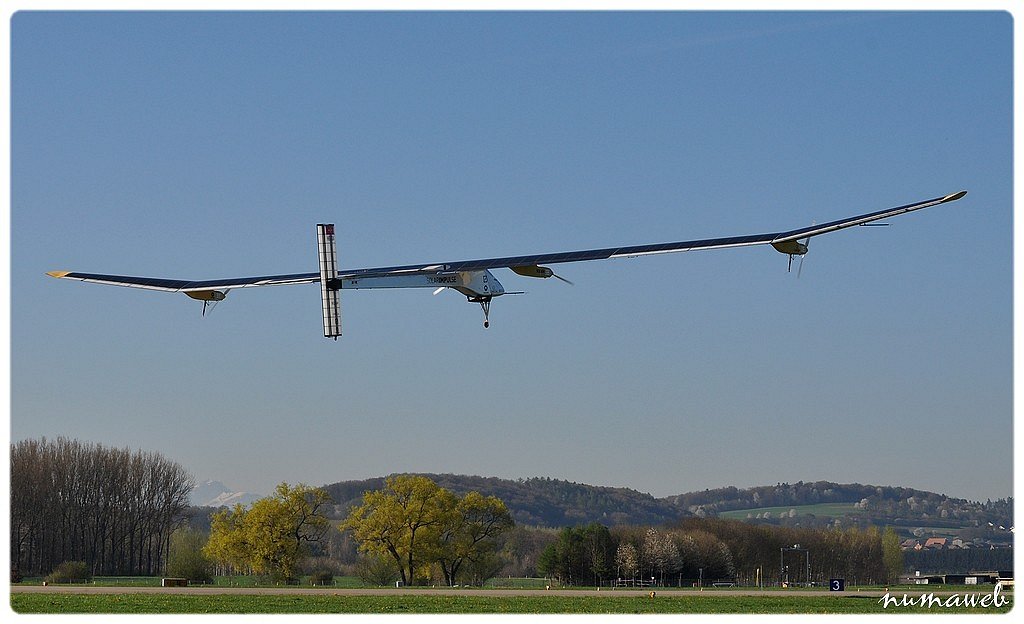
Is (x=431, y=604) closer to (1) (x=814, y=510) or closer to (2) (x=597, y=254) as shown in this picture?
(2) (x=597, y=254)

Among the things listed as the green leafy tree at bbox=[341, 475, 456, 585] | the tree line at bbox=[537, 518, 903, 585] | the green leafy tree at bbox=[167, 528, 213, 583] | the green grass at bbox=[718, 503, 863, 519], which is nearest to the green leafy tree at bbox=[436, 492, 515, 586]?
the green leafy tree at bbox=[341, 475, 456, 585]

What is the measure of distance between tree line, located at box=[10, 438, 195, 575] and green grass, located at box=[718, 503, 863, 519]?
257 feet

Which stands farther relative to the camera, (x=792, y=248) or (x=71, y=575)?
(x=71, y=575)

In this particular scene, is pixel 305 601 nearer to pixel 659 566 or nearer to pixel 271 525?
pixel 271 525

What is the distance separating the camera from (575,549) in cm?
8231

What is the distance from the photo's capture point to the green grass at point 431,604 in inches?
1591

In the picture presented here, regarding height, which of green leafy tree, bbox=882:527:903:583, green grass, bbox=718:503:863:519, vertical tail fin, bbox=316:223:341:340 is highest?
vertical tail fin, bbox=316:223:341:340

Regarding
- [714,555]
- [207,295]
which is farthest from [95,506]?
[207,295]

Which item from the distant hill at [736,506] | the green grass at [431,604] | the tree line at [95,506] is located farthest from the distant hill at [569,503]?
the green grass at [431,604]

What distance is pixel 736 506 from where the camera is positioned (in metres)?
173

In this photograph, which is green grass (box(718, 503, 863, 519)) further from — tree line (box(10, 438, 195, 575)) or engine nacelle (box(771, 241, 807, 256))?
engine nacelle (box(771, 241, 807, 256))

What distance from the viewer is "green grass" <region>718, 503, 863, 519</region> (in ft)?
526

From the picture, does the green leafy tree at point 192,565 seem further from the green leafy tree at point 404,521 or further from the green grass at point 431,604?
the green grass at point 431,604

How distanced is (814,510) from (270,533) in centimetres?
10276
